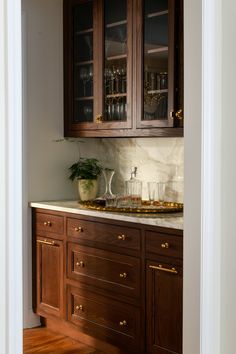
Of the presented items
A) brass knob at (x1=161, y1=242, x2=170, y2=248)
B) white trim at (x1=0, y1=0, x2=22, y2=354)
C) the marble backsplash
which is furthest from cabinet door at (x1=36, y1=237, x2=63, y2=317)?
white trim at (x1=0, y1=0, x2=22, y2=354)

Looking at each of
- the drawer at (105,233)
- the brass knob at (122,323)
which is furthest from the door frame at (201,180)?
the brass knob at (122,323)

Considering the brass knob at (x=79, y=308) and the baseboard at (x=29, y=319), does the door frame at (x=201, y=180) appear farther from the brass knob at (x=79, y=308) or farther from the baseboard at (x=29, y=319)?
the baseboard at (x=29, y=319)

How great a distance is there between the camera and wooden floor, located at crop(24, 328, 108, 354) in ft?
12.8

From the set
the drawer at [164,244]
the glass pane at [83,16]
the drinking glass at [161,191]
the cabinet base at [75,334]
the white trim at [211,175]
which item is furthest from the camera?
the glass pane at [83,16]

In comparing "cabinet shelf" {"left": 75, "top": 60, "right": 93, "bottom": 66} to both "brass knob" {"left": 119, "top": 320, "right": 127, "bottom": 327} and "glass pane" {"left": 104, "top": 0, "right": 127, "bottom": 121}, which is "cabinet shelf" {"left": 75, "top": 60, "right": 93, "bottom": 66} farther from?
"brass knob" {"left": 119, "top": 320, "right": 127, "bottom": 327}

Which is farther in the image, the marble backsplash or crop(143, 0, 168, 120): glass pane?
the marble backsplash

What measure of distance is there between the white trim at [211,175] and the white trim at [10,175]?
3.09 feet

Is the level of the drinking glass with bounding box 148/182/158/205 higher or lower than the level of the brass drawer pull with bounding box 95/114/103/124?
lower

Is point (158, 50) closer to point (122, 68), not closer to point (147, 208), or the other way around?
point (122, 68)

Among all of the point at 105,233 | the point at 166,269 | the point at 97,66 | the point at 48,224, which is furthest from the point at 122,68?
the point at 166,269

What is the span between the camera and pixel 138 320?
346 centimetres

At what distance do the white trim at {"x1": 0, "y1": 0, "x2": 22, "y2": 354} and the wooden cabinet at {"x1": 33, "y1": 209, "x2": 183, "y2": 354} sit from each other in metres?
1.43

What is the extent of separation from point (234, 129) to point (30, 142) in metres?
2.11

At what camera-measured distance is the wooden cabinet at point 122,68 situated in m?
3.58
